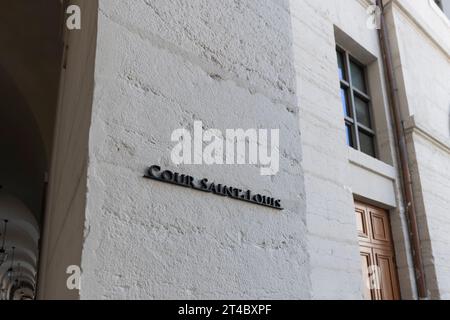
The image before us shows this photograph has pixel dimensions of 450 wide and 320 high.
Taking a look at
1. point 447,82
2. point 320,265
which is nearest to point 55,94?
point 320,265

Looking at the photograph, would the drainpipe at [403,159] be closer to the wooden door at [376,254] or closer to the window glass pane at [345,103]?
the wooden door at [376,254]

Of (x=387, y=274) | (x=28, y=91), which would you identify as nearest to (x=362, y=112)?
(x=387, y=274)

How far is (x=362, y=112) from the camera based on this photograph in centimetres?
520

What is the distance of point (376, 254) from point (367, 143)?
138 cm

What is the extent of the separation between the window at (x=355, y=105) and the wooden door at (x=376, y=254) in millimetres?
808

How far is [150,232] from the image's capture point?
1.64 meters

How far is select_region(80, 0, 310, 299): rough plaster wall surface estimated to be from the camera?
156cm

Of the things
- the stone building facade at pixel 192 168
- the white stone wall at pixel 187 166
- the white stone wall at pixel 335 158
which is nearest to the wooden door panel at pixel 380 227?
the white stone wall at pixel 335 158

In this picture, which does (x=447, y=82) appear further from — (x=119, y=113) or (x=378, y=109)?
(x=119, y=113)

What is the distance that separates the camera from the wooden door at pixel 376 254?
4.23 meters

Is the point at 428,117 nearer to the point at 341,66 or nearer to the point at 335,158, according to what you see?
the point at 341,66

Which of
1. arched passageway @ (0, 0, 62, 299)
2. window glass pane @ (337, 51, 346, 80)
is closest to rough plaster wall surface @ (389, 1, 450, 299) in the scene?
window glass pane @ (337, 51, 346, 80)

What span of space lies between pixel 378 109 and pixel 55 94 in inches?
161

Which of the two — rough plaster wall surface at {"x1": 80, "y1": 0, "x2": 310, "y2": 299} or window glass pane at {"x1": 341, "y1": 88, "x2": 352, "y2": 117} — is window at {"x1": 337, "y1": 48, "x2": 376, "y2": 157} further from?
rough plaster wall surface at {"x1": 80, "y1": 0, "x2": 310, "y2": 299}
